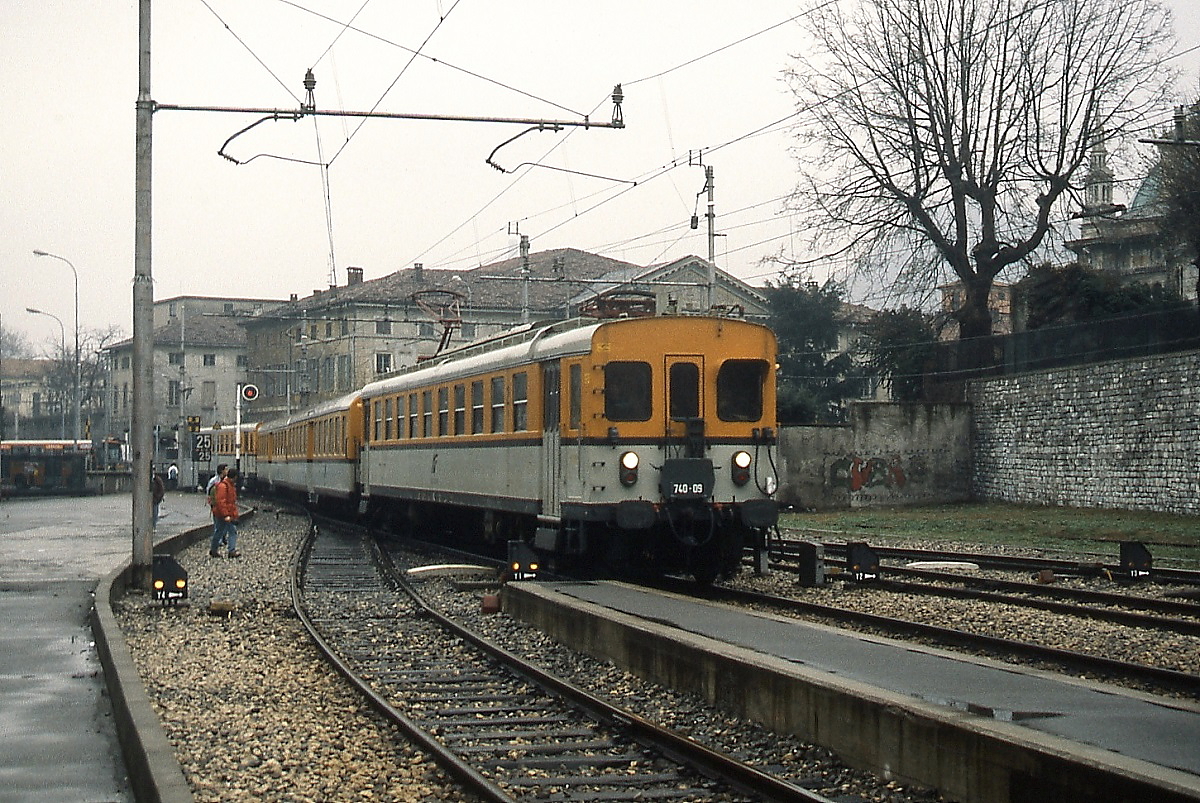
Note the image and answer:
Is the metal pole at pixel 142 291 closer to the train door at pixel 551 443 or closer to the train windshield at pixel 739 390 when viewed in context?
the train door at pixel 551 443

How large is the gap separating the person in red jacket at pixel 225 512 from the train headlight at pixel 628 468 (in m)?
9.69

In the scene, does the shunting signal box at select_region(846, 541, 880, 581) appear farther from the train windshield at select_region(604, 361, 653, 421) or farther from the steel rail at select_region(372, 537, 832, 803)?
the steel rail at select_region(372, 537, 832, 803)

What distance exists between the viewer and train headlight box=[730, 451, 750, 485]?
16031 millimetres

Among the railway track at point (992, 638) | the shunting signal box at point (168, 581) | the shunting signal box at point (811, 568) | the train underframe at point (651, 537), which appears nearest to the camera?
the railway track at point (992, 638)

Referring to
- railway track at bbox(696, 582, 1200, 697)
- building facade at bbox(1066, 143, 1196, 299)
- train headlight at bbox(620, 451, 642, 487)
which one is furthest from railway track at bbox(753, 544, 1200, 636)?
building facade at bbox(1066, 143, 1196, 299)

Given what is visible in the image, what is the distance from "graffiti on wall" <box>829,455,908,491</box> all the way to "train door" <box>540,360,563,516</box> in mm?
22032

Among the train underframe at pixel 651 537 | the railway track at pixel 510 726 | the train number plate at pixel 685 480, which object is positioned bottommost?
the railway track at pixel 510 726

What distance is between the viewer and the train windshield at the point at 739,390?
16266 millimetres

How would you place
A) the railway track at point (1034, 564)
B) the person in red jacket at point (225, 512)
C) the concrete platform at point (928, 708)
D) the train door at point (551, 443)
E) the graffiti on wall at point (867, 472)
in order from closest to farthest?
the concrete platform at point (928, 708), the train door at point (551, 443), the railway track at point (1034, 564), the person in red jacket at point (225, 512), the graffiti on wall at point (867, 472)

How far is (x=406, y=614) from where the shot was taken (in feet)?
50.7

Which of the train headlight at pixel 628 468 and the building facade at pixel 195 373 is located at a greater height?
the building facade at pixel 195 373

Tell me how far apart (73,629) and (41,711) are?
13.9ft

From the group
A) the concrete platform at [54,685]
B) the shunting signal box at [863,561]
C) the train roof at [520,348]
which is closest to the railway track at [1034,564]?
the shunting signal box at [863,561]

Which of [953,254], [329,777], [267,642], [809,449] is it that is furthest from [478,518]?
[953,254]
